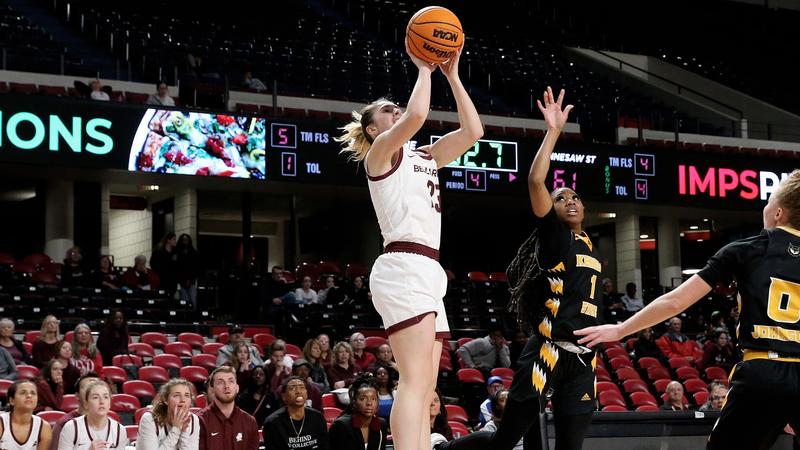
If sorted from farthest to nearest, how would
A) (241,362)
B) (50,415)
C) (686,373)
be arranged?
(686,373) → (241,362) → (50,415)

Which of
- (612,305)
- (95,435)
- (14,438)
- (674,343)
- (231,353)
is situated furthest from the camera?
(612,305)

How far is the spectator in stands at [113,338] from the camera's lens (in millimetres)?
12797

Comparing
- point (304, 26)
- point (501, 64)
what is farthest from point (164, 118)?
point (501, 64)

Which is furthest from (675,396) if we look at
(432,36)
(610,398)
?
(432,36)

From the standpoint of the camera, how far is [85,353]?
39.2ft

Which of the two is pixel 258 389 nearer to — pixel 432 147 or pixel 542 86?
pixel 432 147

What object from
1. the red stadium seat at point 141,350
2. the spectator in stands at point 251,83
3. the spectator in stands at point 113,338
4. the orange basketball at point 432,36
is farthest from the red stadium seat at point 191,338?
the orange basketball at point 432,36

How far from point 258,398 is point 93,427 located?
2.60 metres

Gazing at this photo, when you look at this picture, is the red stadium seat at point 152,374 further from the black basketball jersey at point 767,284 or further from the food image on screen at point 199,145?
the black basketball jersey at point 767,284

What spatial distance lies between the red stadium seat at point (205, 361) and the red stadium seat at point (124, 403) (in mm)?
2073

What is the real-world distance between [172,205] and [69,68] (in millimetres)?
3280

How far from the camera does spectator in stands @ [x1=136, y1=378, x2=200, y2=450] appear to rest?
8.49 meters

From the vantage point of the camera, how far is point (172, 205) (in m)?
21.9

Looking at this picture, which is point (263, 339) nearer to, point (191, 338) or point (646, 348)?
point (191, 338)
